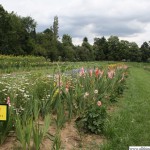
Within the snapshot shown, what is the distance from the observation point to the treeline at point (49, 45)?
6056cm

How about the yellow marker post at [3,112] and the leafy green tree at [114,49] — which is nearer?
the yellow marker post at [3,112]

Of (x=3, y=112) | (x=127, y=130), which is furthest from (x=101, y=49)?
(x=3, y=112)

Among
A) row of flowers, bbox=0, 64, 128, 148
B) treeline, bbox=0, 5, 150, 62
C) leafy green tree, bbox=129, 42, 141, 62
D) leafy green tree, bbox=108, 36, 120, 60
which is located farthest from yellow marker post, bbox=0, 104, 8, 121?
leafy green tree, bbox=129, 42, 141, 62

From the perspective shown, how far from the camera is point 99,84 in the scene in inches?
321

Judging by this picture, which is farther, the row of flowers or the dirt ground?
the row of flowers

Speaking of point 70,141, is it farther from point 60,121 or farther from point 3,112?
point 3,112

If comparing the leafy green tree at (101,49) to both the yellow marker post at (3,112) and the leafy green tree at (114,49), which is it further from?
the yellow marker post at (3,112)

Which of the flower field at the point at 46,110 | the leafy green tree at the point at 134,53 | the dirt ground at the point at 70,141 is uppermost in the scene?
the leafy green tree at the point at 134,53

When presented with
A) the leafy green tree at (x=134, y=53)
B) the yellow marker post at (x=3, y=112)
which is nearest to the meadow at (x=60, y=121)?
the yellow marker post at (x=3, y=112)

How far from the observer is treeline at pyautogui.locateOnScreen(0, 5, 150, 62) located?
6056 centimetres

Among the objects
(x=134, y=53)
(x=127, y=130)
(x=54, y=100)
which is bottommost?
(x=127, y=130)

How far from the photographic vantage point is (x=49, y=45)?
7162cm

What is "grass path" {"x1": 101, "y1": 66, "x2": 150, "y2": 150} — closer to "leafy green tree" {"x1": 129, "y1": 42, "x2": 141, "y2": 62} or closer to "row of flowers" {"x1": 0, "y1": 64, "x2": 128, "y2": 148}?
"row of flowers" {"x1": 0, "y1": 64, "x2": 128, "y2": 148}

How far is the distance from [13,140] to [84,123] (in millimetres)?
1501
